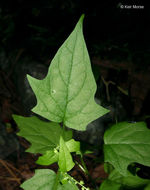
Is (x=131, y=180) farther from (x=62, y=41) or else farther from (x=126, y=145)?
(x=62, y=41)

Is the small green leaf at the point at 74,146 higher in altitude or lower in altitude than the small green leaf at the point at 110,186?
higher

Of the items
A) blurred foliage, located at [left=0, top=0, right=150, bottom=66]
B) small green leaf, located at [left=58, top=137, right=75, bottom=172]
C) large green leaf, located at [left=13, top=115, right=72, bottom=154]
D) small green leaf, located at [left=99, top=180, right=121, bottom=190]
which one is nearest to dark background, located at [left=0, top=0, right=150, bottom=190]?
blurred foliage, located at [left=0, top=0, right=150, bottom=66]

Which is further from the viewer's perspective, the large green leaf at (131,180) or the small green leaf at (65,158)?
the large green leaf at (131,180)

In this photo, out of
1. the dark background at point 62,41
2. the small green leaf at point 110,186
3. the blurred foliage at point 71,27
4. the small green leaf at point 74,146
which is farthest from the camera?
the blurred foliage at point 71,27

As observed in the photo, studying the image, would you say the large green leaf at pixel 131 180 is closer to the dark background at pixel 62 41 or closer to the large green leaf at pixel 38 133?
the large green leaf at pixel 38 133

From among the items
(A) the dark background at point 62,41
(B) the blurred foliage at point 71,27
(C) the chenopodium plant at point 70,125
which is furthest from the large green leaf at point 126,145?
(B) the blurred foliage at point 71,27

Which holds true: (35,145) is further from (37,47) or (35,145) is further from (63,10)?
(63,10)

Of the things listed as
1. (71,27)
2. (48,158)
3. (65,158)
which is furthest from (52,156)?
(71,27)
